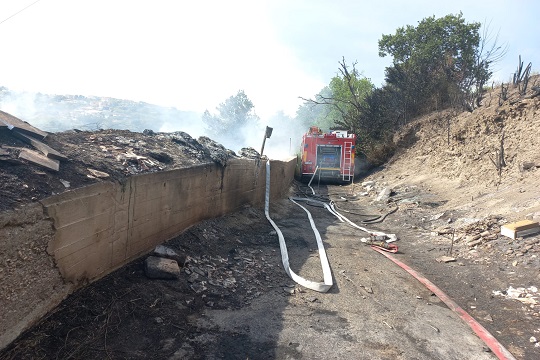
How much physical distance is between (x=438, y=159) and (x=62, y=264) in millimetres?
13795

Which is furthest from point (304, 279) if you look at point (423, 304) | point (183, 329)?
point (183, 329)

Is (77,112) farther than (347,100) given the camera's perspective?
No

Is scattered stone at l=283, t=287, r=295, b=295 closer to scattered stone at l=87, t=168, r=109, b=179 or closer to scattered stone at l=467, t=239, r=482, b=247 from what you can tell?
scattered stone at l=87, t=168, r=109, b=179

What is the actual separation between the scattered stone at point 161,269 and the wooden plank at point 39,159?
1.55 metres

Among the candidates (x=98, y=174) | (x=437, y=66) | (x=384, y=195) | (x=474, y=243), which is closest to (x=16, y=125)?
(x=98, y=174)

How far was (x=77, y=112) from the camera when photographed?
2414cm

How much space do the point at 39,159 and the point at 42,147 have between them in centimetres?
39

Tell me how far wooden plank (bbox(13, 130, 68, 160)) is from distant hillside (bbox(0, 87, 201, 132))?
9.77 meters

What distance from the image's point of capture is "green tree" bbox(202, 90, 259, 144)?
47959 mm

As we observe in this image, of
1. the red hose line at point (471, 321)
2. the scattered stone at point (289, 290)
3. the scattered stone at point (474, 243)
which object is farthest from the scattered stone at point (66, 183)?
the scattered stone at point (474, 243)

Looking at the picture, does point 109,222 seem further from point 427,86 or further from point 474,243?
point 427,86

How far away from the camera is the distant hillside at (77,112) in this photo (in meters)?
18.7

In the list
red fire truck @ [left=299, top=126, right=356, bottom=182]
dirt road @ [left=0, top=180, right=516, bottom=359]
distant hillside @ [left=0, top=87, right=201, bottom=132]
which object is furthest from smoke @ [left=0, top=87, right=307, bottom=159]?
dirt road @ [left=0, top=180, right=516, bottom=359]

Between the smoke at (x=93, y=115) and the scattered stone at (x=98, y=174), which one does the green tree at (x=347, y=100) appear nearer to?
the smoke at (x=93, y=115)
